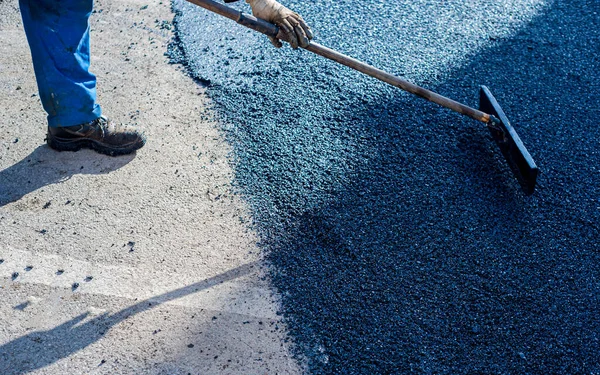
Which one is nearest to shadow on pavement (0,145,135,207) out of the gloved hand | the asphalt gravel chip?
the asphalt gravel chip

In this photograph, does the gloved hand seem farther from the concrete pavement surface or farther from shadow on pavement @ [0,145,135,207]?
shadow on pavement @ [0,145,135,207]

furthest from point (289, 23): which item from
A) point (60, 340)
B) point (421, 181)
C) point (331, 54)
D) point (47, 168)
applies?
point (60, 340)

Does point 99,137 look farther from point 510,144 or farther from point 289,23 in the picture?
point 510,144

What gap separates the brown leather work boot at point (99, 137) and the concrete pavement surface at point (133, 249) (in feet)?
0.14

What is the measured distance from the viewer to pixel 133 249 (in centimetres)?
241

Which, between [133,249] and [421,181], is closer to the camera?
[133,249]

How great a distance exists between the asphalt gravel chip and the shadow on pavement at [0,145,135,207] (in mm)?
572

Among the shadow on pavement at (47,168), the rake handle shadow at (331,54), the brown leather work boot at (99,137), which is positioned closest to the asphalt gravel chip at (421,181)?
the rake handle shadow at (331,54)

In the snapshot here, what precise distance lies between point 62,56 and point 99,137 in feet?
1.27

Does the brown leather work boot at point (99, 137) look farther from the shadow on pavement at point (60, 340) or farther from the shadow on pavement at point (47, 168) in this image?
the shadow on pavement at point (60, 340)

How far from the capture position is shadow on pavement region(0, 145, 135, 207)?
266cm

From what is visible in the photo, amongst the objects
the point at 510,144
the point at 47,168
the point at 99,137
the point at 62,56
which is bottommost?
the point at 47,168

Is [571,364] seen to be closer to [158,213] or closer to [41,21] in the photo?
[158,213]

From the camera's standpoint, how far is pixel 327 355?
6.65 ft
